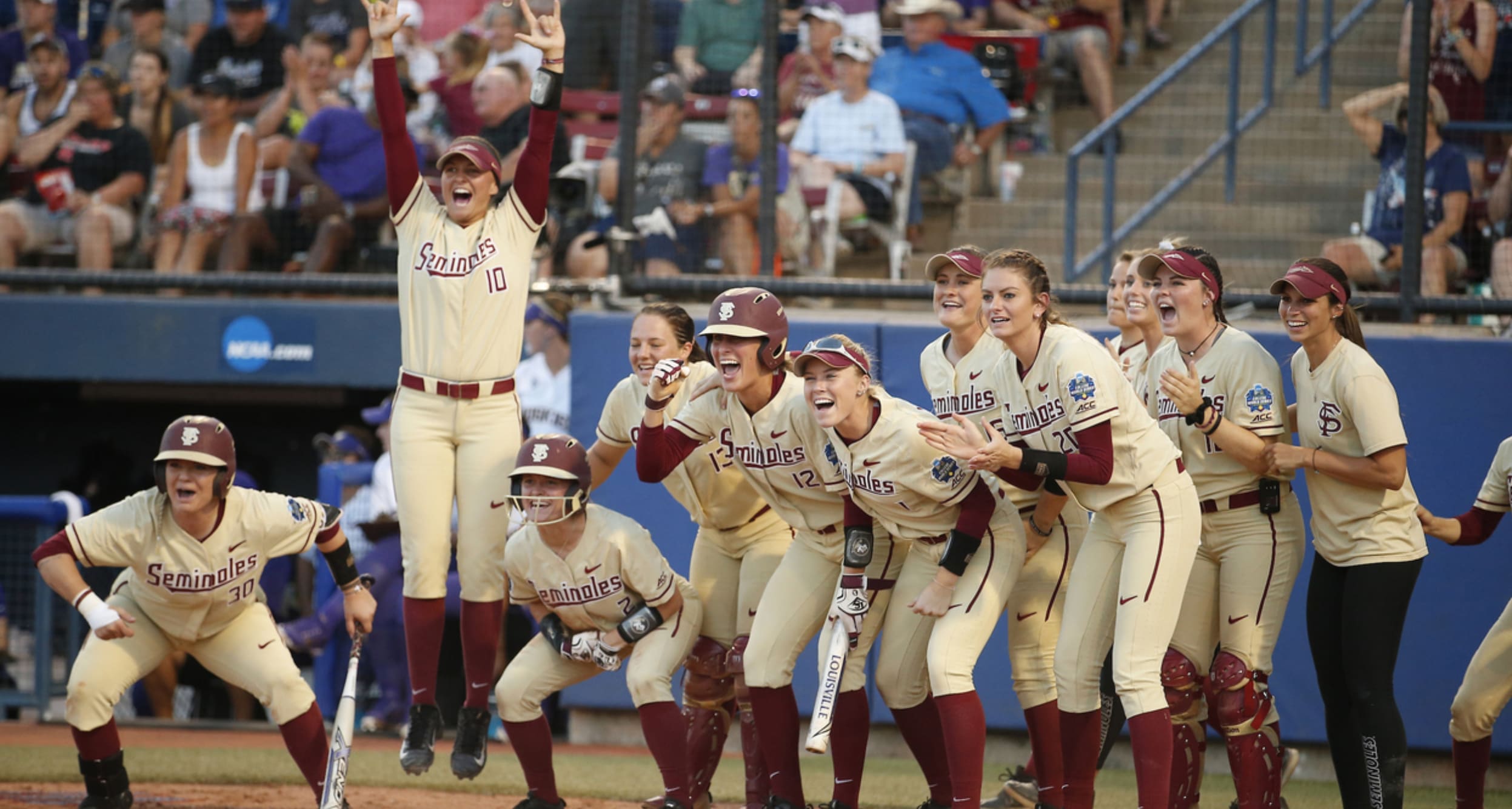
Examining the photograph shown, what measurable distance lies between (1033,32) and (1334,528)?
406 cm

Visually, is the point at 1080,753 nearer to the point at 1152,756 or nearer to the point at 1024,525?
the point at 1152,756

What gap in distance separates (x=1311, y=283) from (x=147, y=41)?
23.5 ft

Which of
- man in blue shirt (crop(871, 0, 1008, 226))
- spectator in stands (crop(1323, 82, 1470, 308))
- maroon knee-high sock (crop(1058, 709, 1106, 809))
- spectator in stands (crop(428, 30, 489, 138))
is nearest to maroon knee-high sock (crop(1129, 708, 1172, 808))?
maroon knee-high sock (crop(1058, 709, 1106, 809))

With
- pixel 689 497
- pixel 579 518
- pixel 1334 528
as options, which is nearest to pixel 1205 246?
pixel 1334 528

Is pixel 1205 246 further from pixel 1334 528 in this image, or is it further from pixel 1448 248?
pixel 1334 528

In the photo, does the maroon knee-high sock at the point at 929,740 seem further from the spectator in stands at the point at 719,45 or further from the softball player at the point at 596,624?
the spectator in stands at the point at 719,45

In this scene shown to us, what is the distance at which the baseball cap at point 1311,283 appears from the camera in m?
5.05

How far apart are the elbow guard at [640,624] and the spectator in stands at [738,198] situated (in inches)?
104

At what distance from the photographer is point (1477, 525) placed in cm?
556

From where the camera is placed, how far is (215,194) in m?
8.63

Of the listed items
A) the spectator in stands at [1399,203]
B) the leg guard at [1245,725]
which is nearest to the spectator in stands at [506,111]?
the spectator in stands at [1399,203]

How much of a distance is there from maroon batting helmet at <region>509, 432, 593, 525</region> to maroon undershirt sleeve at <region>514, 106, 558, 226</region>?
2.67ft

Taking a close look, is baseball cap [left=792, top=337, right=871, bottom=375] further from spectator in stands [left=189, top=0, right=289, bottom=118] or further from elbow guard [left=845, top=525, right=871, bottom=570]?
spectator in stands [left=189, top=0, right=289, bottom=118]

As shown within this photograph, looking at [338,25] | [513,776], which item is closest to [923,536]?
[513,776]
